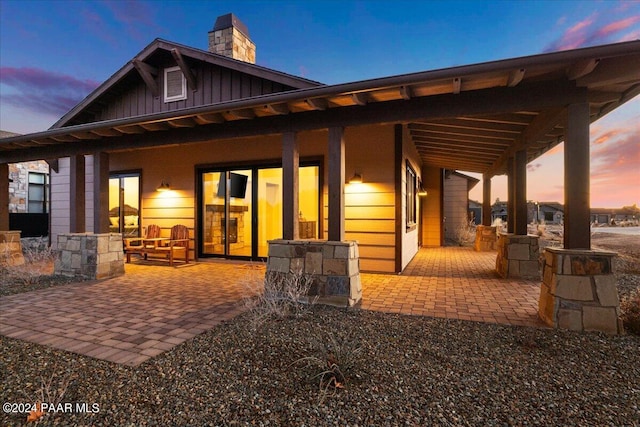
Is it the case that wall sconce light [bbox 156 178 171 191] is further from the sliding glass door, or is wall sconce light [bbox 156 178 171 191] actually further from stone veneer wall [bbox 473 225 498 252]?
stone veneer wall [bbox 473 225 498 252]

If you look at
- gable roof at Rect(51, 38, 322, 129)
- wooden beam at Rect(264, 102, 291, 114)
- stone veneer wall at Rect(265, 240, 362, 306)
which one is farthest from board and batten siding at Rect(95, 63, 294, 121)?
stone veneer wall at Rect(265, 240, 362, 306)

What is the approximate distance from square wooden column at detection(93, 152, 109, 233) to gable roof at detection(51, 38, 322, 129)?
2.09m

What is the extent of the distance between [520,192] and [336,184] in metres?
4.08

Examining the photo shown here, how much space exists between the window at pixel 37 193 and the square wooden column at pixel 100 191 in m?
11.8

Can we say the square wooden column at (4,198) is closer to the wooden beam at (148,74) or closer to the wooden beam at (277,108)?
the wooden beam at (148,74)

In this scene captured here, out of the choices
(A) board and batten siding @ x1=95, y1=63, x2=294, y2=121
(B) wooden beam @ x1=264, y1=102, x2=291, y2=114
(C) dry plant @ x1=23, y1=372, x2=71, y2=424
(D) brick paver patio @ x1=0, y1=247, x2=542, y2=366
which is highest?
(A) board and batten siding @ x1=95, y1=63, x2=294, y2=121

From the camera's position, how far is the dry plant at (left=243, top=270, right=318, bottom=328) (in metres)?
3.45

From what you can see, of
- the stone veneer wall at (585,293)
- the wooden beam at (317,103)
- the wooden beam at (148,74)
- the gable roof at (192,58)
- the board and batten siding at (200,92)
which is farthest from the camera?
the wooden beam at (148,74)

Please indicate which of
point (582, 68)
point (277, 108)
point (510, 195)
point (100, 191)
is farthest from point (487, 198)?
point (100, 191)

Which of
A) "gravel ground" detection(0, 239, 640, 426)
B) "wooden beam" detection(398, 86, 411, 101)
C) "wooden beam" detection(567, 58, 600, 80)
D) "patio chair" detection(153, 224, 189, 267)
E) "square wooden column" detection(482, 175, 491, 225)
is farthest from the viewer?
"square wooden column" detection(482, 175, 491, 225)

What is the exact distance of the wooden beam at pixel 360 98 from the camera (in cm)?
361

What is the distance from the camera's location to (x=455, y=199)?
1304 centimetres

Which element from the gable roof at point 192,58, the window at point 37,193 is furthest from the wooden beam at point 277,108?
the window at point 37,193

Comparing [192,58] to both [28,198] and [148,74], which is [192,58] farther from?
[28,198]
